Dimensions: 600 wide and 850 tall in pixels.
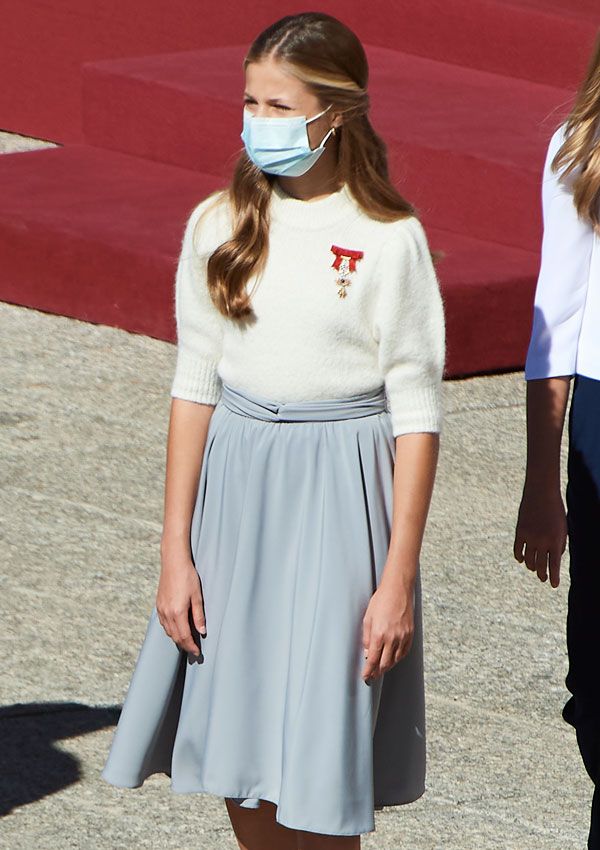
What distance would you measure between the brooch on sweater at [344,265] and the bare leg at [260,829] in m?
0.95

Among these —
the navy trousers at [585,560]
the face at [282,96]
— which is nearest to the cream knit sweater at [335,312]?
the face at [282,96]

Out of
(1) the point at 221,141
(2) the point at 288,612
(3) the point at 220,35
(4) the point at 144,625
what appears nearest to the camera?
(2) the point at 288,612

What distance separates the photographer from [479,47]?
364 inches

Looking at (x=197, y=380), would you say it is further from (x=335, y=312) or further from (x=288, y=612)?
(x=288, y=612)

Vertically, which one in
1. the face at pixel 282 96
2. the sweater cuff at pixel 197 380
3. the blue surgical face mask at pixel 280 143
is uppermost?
the face at pixel 282 96

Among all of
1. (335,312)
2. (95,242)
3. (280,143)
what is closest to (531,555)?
(335,312)

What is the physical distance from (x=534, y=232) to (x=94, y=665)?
3.90 metres

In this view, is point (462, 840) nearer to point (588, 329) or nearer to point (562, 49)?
point (588, 329)

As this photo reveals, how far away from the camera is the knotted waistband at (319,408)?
289 centimetres

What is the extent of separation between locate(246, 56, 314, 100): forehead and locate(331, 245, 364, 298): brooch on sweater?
0.85 ft

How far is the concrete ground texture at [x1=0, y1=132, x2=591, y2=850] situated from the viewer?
3760 mm

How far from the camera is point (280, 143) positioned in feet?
9.18

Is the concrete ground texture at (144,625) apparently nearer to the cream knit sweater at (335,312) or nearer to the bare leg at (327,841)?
the bare leg at (327,841)

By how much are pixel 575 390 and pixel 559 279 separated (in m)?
0.20
